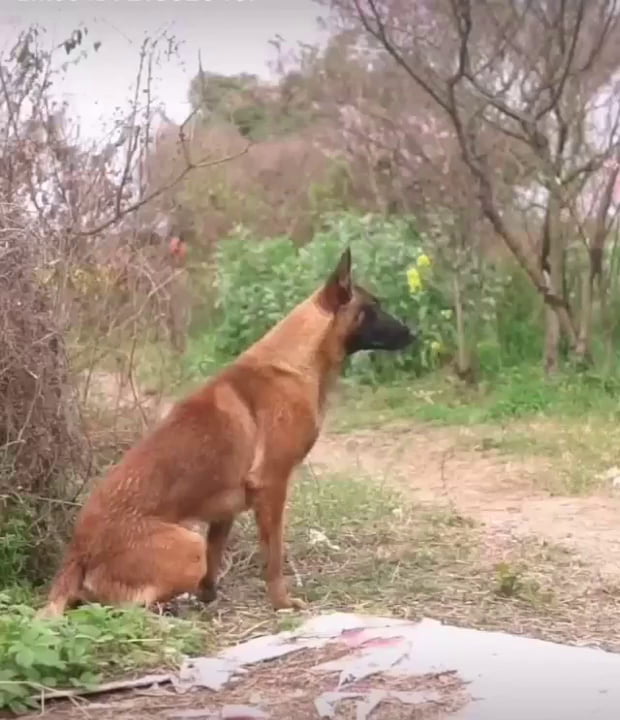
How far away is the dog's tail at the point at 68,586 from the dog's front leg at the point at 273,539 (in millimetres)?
614

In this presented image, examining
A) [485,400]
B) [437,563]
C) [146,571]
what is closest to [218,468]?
[146,571]

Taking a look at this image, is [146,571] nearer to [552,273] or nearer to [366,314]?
[366,314]

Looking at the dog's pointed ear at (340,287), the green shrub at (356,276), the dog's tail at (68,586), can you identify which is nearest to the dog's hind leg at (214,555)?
the dog's tail at (68,586)

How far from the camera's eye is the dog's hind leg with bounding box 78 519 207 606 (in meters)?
3.61

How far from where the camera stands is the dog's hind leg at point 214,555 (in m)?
4.05

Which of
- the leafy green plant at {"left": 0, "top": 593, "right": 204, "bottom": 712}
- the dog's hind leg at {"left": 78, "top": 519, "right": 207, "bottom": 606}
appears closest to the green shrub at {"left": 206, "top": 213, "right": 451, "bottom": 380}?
the dog's hind leg at {"left": 78, "top": 519, "right": 207, "bottom": 606}

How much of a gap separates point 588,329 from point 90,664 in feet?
19.9

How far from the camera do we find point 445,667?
121 inches

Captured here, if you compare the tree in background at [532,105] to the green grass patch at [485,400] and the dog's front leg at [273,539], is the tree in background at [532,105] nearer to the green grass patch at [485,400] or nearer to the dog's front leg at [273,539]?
the green grass patch at [485,400]

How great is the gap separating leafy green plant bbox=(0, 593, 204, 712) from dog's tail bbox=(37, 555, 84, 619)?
0.45ft

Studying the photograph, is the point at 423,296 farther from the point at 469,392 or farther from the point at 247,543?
the point at 247,543

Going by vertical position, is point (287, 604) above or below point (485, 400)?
below

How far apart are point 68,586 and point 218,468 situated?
0.58 m

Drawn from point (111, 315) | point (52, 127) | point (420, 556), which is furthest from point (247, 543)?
point (52, 127)
